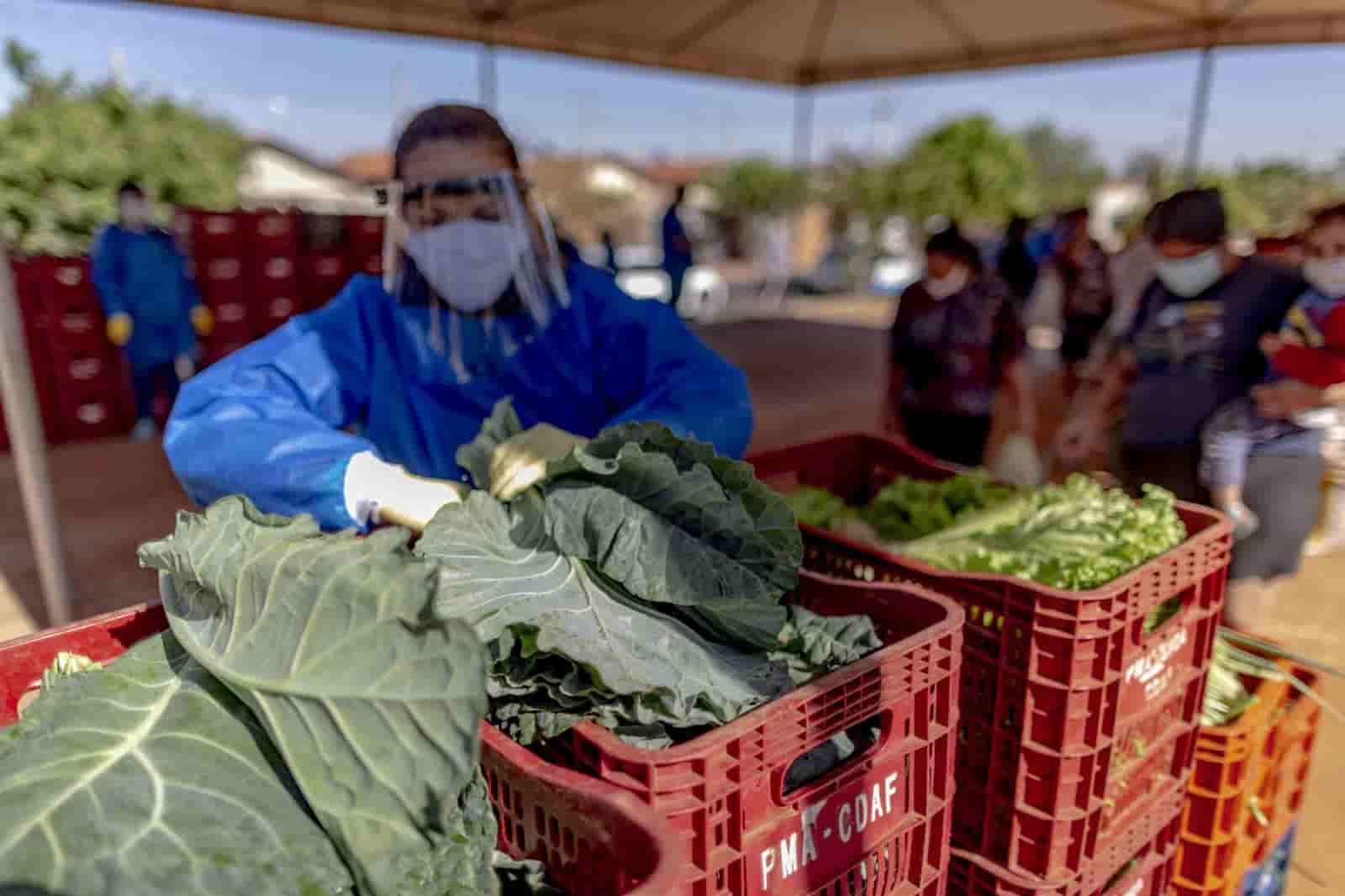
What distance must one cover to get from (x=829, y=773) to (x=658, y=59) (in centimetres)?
787

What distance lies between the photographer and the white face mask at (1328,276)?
287cm

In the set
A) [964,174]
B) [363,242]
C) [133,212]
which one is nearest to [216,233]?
[133,212]

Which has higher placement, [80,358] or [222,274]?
[222,274]

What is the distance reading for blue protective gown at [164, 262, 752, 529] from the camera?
5.98ft

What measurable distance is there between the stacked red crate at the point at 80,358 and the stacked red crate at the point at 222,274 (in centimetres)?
73

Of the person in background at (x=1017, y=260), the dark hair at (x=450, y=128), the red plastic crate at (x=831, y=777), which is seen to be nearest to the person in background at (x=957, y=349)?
the dark hair at (x=450, y=128)

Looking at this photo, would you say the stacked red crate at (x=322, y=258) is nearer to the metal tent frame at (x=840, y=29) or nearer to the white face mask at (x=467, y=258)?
the metal tent frame at (x=840, y=29)

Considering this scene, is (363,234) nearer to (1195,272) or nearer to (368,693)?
(1195,272)

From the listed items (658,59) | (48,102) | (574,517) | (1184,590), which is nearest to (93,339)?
(658,59)

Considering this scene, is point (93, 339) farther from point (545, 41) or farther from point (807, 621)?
point (807, 621)

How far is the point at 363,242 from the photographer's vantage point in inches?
321

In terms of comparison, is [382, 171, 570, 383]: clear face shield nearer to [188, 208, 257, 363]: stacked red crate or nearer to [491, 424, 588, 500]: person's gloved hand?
[491, 424, 588, 500]: person's gloved hand

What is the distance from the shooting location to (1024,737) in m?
1.61

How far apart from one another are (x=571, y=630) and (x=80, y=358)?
743 cm
